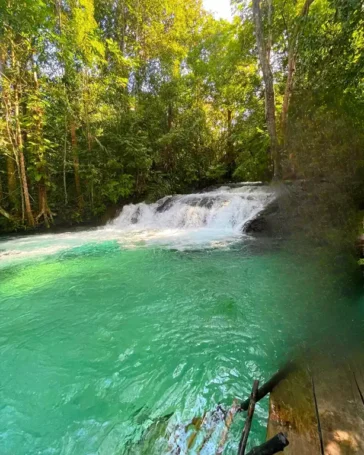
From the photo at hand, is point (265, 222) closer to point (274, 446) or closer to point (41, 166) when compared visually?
point (274, 446)

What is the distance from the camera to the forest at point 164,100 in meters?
4.74

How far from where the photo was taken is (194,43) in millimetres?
14031

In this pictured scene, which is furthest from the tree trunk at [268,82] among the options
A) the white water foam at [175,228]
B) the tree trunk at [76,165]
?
the tree trunk at [76,165]

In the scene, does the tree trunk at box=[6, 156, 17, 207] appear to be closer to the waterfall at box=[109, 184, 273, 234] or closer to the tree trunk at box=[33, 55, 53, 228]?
the tree trunk at box=[33, 55, 53, 228]

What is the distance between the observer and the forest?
4.74m

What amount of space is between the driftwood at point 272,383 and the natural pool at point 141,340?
6.5 inches

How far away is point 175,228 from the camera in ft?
29.1

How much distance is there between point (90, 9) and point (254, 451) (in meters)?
13.0

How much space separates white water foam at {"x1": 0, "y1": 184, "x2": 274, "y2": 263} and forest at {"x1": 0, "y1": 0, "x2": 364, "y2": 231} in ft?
4.58

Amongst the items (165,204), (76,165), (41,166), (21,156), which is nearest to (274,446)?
(165,204)

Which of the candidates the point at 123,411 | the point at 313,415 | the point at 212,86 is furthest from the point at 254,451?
the point at 212,86

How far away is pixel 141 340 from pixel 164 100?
1248 cm

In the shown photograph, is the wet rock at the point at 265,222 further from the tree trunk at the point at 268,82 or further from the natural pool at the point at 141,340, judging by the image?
the natural pool at the point at 141,340

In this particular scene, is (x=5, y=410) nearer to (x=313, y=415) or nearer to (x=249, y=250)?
(x=313, y=415)
